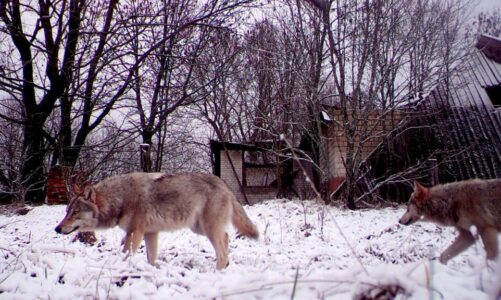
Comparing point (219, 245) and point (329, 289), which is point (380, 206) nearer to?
point (219, 245)

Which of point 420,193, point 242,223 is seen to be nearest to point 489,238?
point 420,193

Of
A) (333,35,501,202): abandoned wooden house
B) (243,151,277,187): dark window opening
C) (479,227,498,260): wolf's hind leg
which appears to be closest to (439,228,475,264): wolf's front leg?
(479,227,498,260): wolf's hind leg

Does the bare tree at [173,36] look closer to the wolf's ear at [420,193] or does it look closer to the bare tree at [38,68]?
the bare tree at [38,68]

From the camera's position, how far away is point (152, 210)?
5910 mm

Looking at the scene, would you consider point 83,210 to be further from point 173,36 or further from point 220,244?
point 173,36

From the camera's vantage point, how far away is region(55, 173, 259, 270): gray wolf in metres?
5.89

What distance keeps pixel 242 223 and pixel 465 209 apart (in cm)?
329

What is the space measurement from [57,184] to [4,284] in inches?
582

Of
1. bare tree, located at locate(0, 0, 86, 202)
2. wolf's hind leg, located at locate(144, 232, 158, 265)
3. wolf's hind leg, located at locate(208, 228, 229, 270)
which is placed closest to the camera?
wolf's hind leg, located at locate(208, 228, 229, 270)

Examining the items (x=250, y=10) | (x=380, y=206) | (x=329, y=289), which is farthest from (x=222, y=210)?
(x=250, y=10)

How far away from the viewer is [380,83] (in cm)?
1465

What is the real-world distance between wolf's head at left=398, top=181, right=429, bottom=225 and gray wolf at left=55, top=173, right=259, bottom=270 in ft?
9.39

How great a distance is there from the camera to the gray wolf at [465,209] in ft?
18.4

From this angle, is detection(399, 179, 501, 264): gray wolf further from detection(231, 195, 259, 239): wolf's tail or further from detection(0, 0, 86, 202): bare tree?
detection(0, 0, 86, 202): bare tree
